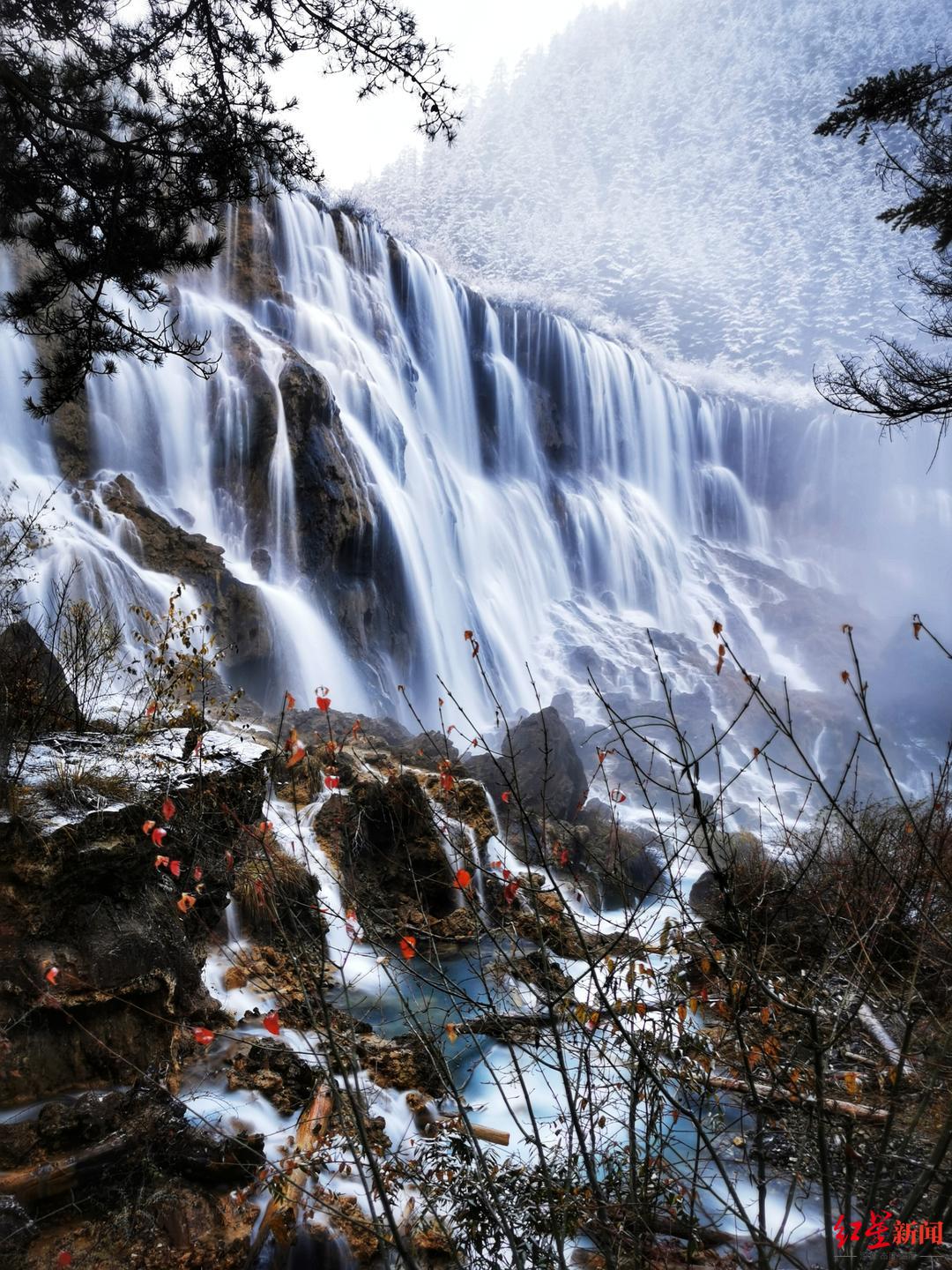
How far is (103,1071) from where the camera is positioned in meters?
3.79

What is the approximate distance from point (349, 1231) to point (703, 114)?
4598 inches

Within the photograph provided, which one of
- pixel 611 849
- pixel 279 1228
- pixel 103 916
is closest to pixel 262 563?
pixel 611 849

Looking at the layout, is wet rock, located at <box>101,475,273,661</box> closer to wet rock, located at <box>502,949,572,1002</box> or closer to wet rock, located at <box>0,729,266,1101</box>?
wet rock, located at <box>0,729,266,1101</box>

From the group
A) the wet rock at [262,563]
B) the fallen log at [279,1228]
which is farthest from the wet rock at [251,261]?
the fallen log at [279,1228]

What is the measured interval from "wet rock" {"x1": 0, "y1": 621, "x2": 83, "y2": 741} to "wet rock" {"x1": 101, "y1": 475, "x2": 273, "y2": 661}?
5.72 metres

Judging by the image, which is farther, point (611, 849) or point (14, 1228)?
point (611, 849)

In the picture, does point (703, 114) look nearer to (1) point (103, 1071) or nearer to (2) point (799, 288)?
(2) point (799, 288)

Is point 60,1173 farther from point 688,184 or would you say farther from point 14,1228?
point 688,184

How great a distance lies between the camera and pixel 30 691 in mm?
4887

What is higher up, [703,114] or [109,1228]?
[703,114]

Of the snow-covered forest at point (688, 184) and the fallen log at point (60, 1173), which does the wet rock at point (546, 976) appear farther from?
the snow-covered forest at point (688, 184)

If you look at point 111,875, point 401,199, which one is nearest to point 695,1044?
point 111,875

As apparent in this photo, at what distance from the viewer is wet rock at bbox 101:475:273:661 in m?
11.3

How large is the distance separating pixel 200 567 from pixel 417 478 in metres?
9.00
